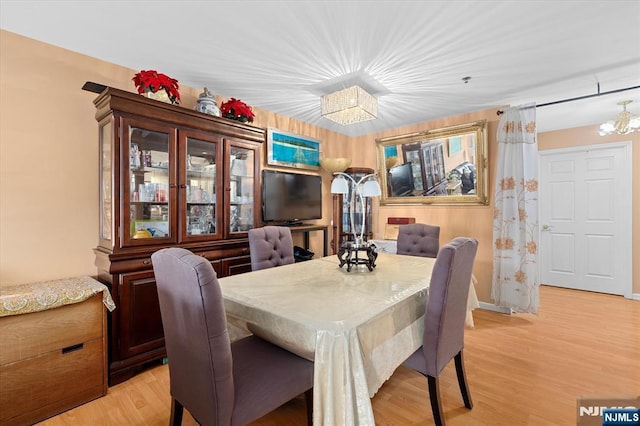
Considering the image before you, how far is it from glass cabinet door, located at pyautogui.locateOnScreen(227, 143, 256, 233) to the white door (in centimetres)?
456

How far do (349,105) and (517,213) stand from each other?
2348 millimetres

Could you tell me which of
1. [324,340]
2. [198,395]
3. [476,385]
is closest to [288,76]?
[324,340]

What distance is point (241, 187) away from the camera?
9.87ft

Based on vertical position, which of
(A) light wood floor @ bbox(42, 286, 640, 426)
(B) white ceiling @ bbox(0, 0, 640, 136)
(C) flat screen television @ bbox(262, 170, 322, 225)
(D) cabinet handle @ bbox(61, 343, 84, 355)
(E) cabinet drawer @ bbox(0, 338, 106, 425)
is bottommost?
(A) light wood floor @ bbox(42, 286, 640, 426)

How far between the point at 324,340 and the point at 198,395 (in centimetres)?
56

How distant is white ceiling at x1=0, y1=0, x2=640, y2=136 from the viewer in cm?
172

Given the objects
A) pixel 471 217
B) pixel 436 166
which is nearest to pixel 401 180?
pixel 436 166

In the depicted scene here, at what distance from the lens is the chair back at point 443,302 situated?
4.77 feet

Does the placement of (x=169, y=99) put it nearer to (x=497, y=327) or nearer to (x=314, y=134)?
(x=314, y=134)

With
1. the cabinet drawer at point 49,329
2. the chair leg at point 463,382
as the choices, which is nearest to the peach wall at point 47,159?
the cabinet drawer at point 49,329

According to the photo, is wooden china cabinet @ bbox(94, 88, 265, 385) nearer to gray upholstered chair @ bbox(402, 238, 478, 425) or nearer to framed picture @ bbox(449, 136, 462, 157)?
gray upholstered chair @ bbox(402, 238, 478, 425)

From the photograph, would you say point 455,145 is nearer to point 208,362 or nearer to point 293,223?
point 293,223

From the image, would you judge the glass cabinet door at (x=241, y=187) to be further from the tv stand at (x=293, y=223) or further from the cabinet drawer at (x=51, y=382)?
the cabinet drawer at (x=51, y=382)

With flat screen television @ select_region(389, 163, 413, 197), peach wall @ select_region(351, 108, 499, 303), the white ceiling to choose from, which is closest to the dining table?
the white ceiling
